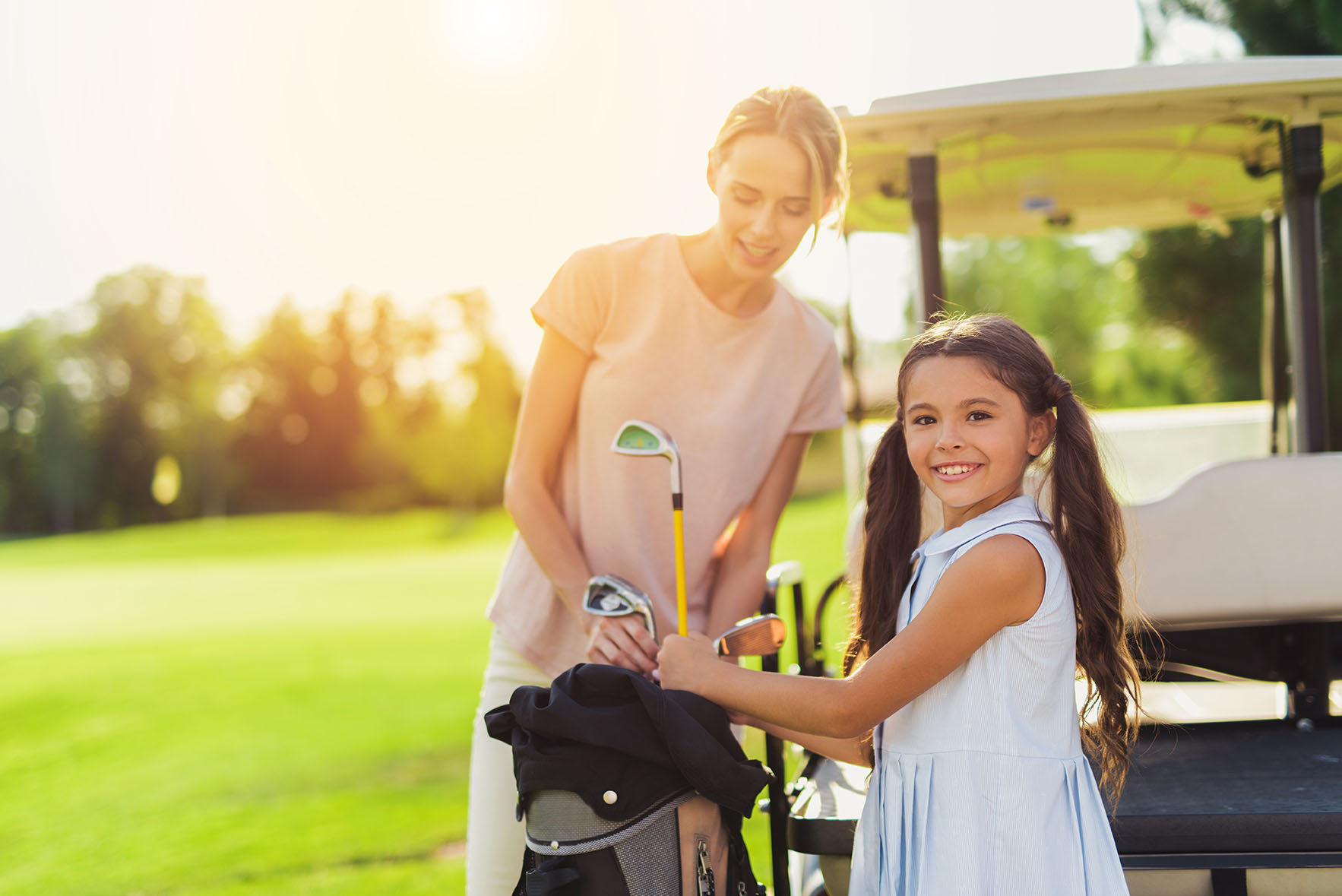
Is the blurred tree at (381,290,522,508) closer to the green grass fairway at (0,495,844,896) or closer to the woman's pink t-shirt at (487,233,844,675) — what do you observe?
the green grass fairway at (0,495,844,896)

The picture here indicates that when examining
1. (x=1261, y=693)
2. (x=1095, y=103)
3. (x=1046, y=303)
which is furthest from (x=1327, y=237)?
(x=1046, y=303)

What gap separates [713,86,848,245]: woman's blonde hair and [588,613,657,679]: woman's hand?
2.86 feet

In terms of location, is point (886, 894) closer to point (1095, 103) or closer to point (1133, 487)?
point (1095, 103)

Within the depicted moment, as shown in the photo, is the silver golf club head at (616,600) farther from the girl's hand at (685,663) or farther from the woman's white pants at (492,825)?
the woman's white pants at (492,825)

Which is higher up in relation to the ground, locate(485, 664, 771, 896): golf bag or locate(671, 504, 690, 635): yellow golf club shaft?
locate(671, 504, 690, 635): yellow golf club shaft

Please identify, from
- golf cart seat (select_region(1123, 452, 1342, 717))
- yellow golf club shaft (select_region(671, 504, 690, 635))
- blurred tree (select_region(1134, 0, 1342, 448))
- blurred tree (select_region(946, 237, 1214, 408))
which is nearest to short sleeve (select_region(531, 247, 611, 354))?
yellow golf club shaft (select_region(671, 504, 690, 635))

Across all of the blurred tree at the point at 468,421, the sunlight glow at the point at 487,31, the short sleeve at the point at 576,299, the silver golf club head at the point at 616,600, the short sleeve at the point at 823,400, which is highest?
the sunlight glow at the point at 487,31

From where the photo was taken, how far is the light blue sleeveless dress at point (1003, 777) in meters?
1.63

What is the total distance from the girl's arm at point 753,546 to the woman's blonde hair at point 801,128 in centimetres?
54

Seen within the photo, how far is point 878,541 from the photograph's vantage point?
2.01 meters

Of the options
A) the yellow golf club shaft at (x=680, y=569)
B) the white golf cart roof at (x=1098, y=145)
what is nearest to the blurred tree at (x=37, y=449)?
the white golf cart roof at (x=1098, y=145)

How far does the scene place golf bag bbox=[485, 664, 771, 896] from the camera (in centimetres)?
166

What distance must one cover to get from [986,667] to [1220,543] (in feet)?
3.77

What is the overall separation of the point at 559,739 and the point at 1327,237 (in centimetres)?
772
